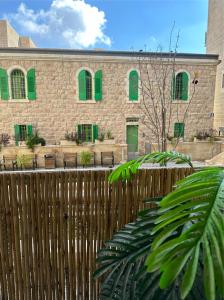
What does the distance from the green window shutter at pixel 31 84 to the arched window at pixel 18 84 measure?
411 millimetres

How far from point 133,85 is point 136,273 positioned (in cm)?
1287

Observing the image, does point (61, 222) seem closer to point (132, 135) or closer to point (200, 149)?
point (200, 149)

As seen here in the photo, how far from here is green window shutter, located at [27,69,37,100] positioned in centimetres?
1240

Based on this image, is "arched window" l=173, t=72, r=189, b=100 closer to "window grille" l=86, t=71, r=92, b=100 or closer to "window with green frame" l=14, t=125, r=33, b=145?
"window grille" l=86, t=71, r=92, b=100

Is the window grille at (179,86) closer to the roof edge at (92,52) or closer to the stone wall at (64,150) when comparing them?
the roof edge at (92,52)

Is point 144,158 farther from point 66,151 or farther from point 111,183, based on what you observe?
point 66,151

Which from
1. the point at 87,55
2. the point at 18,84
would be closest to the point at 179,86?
the point at 87,55

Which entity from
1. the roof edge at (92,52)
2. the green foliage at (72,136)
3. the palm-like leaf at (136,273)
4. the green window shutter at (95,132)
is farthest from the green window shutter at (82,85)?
the palm-like leaf at (136,273)

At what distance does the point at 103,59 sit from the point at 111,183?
1230 cm

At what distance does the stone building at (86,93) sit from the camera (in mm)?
12422

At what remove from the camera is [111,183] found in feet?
6.67

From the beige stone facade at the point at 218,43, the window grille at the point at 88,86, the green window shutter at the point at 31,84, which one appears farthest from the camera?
the beige stone facade at the point at 218,43

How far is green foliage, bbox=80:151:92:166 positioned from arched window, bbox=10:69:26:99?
226 inches

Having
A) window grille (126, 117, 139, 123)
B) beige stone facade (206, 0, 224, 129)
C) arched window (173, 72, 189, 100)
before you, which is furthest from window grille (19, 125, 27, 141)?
beige stone facade (206, 0, 224, 129)
